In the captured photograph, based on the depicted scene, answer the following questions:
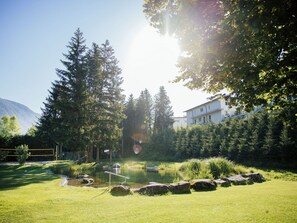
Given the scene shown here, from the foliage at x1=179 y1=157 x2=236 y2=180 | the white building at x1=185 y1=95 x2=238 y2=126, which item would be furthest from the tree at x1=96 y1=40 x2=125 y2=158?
the white building at x1=185 y1=95 x2=238 y2=126

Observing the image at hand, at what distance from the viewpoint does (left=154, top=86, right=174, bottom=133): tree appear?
57.1 m

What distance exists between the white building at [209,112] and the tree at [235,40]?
40.0 metres

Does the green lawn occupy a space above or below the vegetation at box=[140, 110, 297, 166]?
below

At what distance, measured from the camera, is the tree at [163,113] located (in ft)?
187

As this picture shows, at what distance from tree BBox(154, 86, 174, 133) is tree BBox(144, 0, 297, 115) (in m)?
51.2

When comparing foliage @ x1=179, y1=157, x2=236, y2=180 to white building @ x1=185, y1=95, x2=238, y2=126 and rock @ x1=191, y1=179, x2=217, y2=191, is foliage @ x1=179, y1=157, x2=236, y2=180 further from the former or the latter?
white building @ x1=185, y1=95, x2=238, y2=126

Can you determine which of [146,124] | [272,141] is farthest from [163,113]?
[272,141]

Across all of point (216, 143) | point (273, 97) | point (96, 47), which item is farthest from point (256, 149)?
point (96, 47)

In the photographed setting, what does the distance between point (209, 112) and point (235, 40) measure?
155 feet

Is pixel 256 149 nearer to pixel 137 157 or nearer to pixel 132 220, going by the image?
pixel 132 220

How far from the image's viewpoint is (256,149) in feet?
73.8

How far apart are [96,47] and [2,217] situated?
102 ft

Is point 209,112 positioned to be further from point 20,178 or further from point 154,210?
point 154,210

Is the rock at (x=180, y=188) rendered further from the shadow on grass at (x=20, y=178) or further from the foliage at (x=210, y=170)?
the shadow on grass at (x=20, y=178)
